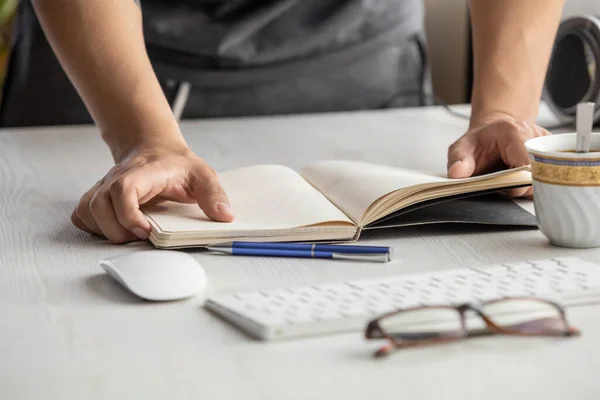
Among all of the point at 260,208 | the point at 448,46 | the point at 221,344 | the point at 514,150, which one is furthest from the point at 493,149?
the point at 448,46

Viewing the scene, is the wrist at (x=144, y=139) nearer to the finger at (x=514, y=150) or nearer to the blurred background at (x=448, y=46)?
the finger at (x=514, y=150)

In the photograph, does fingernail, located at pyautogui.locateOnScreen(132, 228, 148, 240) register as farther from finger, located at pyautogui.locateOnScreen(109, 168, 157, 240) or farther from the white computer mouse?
the white computer mouse

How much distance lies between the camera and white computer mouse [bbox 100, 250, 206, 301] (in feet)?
2.54

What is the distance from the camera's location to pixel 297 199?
102 cm

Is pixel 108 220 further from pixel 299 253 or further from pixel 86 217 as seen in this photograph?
pixel 299 253

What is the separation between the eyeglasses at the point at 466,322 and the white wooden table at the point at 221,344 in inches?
0.4

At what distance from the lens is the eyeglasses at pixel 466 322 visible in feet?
2.11

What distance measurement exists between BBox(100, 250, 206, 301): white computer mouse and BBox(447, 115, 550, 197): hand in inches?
15.7

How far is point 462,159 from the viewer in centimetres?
109

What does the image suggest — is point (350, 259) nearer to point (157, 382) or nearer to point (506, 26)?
point (157, 382)

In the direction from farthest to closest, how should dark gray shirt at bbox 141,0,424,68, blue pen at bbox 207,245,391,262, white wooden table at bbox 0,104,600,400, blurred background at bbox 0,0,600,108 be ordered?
blurred background at bbox 0,0,600,108 → dark gray shirt at bbox 141,0,424,68 → blue pen at bbox 207,245,391,262 → white wooden table at bbox 0,104,600,400

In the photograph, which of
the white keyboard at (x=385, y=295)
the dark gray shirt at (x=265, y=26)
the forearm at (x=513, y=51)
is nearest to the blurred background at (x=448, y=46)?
the dark gray shirt at (x=265, y=26)

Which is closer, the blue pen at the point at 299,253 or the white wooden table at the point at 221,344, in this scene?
the white wooden table at the point at 221,344

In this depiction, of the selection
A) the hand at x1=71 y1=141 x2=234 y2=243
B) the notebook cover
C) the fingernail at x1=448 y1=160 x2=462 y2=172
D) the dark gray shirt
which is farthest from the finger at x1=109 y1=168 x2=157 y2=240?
the dark gray shirt
